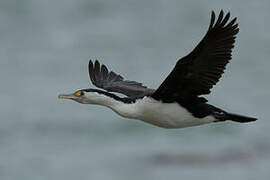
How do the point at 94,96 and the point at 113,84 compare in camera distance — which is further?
the point at 113,84

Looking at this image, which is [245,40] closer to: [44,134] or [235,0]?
[235,0]

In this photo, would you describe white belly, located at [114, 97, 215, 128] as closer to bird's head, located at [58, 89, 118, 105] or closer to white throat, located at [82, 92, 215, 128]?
white throat, located at [82, 92, 215, 128]

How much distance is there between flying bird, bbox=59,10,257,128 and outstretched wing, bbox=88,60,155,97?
24.2 inches

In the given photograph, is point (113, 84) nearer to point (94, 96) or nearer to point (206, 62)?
point (94, 96)

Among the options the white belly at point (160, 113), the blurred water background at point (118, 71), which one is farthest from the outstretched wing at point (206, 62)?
the blurred water background at point (118, 71)

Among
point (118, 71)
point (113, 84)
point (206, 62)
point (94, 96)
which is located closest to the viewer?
point (206, 62)

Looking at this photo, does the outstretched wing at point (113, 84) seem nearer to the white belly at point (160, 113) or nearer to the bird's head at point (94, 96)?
the bird's head at point (94, 96)

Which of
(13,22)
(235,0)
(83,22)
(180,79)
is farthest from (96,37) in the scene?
(180,79)

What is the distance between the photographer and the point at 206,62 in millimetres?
12406

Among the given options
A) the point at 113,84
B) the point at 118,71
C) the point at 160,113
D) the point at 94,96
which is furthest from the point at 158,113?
the point at 118,71

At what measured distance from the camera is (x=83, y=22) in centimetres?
3434

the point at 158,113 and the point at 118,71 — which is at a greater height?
the point at 118,71

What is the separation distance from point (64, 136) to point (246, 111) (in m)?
5.65

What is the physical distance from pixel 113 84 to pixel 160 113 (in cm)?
250
